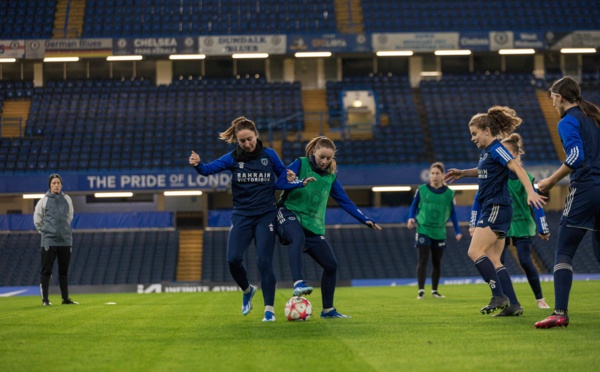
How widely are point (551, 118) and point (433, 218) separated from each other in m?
25.0


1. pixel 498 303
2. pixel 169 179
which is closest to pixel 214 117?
pixel 169 179

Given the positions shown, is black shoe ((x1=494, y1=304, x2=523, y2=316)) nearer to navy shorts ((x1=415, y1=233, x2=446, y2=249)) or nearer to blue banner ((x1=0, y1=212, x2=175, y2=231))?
navy shorts ((x1=415, y1=233, x2=446, y2=249))

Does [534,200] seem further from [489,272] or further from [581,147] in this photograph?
[489,272]

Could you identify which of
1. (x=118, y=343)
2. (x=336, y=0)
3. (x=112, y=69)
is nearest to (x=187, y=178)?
(x=112, y=69)

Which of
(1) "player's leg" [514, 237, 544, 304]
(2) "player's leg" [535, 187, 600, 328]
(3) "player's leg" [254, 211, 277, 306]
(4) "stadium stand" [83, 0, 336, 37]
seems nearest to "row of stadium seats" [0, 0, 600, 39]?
(4) "stadium stand" [83, 0, 336, 37]

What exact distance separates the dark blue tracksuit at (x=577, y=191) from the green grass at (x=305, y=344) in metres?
0.58

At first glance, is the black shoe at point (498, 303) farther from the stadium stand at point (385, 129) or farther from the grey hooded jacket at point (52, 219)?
the stadium stand at point (385, 129)

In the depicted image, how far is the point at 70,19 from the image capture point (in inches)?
1646

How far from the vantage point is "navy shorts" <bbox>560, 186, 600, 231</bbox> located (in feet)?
26.1

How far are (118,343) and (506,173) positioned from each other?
490 centimetres

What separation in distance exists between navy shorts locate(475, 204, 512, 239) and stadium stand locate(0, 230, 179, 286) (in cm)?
2258

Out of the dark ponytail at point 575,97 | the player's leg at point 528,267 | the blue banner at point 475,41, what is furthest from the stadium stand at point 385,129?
the dark ponytail at point 575,97

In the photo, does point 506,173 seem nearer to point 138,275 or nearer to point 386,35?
point 138,275

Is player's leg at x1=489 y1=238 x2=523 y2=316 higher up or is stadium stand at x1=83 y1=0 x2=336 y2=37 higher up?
stadium stand at x1=83 y1=0 x2=336 y2=37
